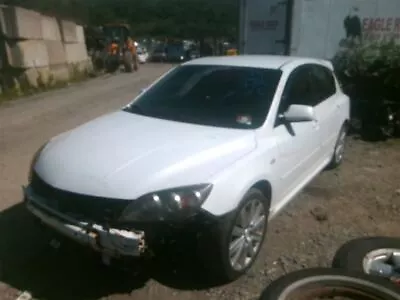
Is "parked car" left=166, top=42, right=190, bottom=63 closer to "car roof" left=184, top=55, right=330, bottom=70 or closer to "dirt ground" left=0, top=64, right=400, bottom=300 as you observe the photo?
"dirt ground" left=0, top=64, right=400, bottom=300

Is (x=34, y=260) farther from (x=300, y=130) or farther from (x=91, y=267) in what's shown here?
(x=300, y=130)

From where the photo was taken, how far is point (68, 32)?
1738 cm

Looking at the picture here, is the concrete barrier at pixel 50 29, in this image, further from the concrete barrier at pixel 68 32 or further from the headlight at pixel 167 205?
the headlight at pixel 167 205

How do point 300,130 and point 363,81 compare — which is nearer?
point 300,130

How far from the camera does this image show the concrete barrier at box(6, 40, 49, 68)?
13195 mm

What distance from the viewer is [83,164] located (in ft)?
9.75

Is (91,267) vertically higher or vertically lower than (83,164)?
lower


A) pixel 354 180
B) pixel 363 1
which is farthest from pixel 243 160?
pixel 363 1

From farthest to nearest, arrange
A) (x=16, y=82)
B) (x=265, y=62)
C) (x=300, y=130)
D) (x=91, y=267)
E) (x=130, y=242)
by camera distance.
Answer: (x=16, y=82) → (x=265, y=62) → (x=300, y=130) → (x=91, y=267) → (x=130, y=242)

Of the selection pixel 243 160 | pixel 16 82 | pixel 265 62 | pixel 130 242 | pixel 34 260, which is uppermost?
pixel 265 62

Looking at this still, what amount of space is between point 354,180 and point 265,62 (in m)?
2.23

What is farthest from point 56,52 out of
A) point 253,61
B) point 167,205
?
point 167,205

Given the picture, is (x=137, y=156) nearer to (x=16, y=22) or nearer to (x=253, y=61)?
(x=253, y=61)

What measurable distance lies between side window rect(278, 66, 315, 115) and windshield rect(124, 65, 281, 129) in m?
0.14
